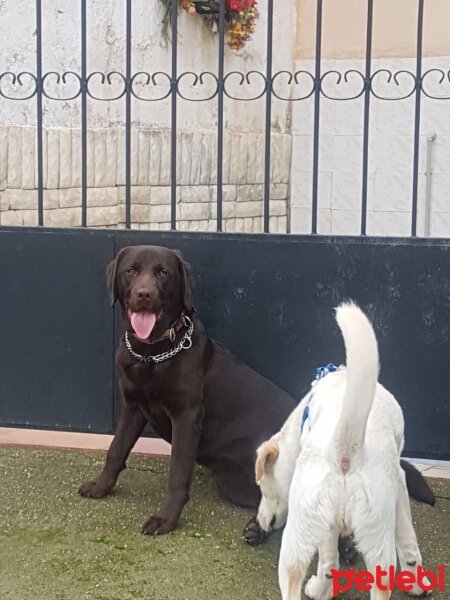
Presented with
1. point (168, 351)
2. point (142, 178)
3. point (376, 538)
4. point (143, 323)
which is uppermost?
point (142, 178)

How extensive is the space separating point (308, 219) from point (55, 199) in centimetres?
343

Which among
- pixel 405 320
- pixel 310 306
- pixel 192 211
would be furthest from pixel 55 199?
pixel 405 320

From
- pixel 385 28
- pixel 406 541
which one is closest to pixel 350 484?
pixel 406 541

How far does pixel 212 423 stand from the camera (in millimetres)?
4121

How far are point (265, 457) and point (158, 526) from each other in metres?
0.77

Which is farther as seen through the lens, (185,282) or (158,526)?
(185,282)

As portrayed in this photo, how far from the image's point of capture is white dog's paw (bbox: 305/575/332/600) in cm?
322

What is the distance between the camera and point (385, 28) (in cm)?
834

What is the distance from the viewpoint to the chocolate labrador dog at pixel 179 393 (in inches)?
152

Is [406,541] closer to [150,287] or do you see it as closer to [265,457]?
[265,457]

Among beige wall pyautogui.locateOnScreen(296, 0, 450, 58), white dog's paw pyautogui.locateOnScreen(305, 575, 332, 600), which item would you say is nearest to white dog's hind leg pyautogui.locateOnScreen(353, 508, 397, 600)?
white dog's paw pyautogui.locateOnScreen(305, 575, 332, 600)

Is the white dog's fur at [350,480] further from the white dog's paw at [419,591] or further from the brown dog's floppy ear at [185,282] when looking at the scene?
the brown dog's floppy ear at [185,282]

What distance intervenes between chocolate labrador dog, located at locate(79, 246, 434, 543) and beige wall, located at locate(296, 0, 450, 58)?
16.8ft

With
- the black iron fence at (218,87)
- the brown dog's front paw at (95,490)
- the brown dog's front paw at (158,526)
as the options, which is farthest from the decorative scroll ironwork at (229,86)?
the brown dog's front paw at (158,526)
